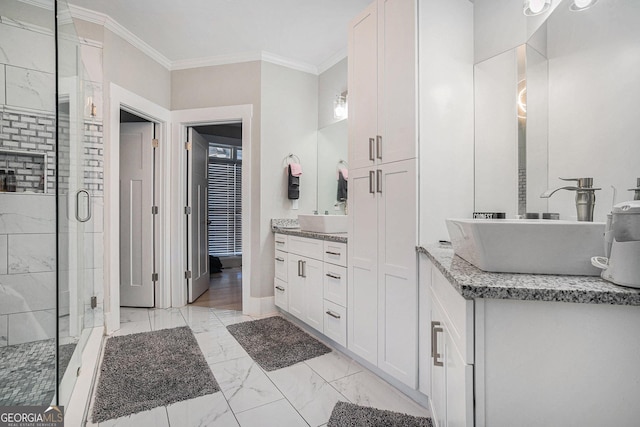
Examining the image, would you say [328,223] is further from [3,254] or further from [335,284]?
[3,254]

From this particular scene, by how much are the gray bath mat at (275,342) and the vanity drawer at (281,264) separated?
0.42m

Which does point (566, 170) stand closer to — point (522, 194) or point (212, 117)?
Answer: point (522, 194)

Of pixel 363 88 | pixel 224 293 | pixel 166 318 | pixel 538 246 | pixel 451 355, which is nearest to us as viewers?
pixel 538 246

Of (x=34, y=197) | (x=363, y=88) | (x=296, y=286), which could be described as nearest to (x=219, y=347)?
(x=296, y=286)

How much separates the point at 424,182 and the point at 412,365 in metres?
0.97

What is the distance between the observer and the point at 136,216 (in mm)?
3254

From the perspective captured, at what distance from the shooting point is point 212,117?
320 cm

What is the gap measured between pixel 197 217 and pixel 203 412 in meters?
2.34

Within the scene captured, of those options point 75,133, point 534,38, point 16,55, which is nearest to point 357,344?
point 534,38

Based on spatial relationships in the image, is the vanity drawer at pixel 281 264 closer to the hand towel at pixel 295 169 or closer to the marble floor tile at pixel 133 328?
the hand towel at pixel 295 169

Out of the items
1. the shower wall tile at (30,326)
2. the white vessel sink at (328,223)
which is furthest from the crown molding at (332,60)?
the shower wall tile at (30,326)

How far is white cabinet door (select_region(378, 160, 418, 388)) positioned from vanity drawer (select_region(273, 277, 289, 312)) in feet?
4.01

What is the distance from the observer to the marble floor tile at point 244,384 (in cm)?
169

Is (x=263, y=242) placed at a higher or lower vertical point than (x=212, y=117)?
lower
